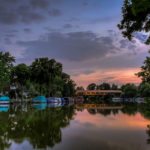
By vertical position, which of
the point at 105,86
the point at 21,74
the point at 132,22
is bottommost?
the point at 132,22

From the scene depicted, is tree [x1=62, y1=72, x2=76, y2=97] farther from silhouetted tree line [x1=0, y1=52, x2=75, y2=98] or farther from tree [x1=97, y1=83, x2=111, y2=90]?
tree [x1=97, y1=83, x2=111, y2=90]

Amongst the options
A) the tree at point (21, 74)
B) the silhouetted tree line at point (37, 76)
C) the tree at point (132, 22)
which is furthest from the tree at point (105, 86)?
the tree at point (132, 22)

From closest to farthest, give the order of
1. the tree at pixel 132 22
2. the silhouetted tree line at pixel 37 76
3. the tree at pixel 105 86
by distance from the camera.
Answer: the tree at pixel 132 22 → the silhouetted tree line at pixel 37 76 → the tree at pixel 105 86

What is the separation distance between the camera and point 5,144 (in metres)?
6.55

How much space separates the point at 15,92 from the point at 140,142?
4314 cm

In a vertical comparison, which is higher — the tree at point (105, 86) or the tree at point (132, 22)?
the tree at point (105, 86)

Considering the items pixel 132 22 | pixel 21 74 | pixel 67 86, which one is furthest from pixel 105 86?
pixel 132 22

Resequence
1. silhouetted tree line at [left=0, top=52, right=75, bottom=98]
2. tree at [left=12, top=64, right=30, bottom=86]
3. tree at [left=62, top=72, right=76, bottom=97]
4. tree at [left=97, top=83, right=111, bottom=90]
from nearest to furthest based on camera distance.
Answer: silhouetted tree line at [left=0, top=52, right=75, bottom=98], tree at [left=12, top=64, right=30, bottom=86], tree at [left=62, top=72, right=76, bottom=97], tree at [left=97, top=83, right=111, bottom=90]

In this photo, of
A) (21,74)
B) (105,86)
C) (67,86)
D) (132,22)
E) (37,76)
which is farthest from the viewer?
(105,86)

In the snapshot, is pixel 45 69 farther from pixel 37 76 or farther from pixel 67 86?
pixel 67 86

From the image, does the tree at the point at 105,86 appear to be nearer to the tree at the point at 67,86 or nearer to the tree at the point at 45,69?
→ the tree at the point at 67,86

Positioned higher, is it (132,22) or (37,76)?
(37,76)

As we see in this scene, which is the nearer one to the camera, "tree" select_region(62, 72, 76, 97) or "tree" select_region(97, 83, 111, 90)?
"tree" select_region(62, 72, 76, 97)

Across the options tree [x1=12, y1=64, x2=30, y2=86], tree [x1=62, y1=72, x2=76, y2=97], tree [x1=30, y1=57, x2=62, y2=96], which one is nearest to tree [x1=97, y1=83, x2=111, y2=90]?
tree [x1=62, y1=72, x2=76, y2=97]
